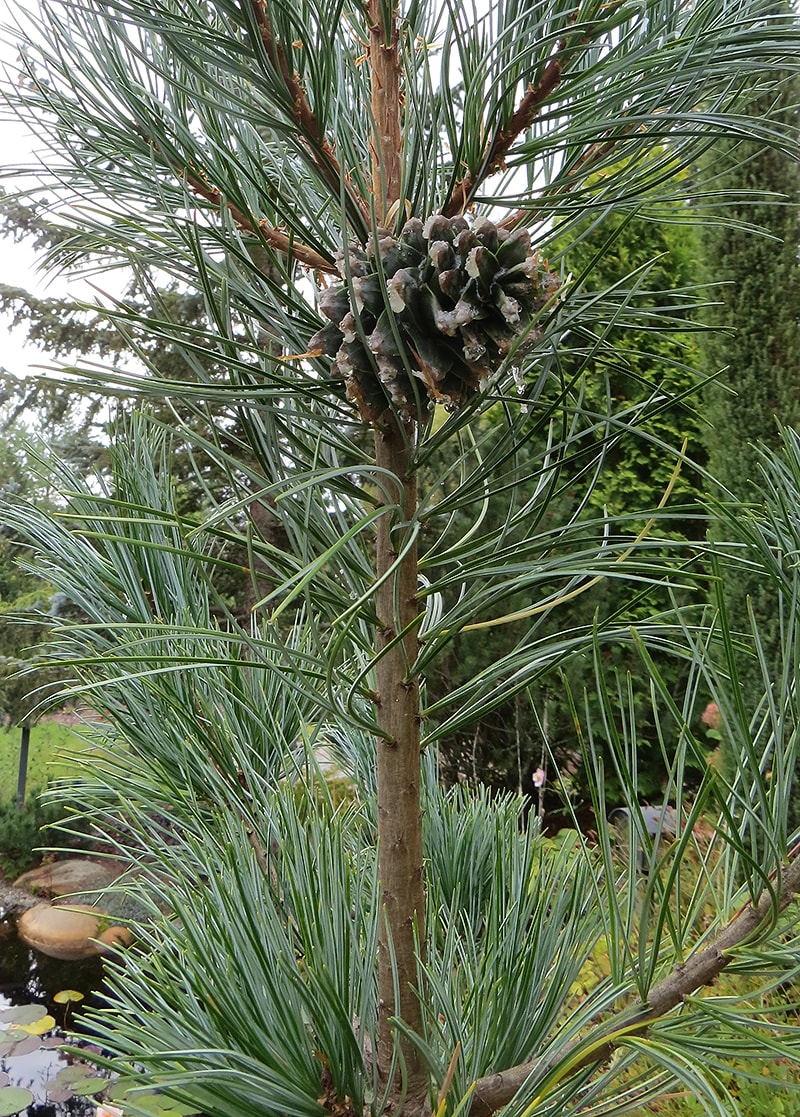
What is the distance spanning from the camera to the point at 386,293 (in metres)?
0.24

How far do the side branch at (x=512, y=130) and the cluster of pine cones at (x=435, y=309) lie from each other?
0.18 ft

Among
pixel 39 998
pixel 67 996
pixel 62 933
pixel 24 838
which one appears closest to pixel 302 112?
pixel 67 996

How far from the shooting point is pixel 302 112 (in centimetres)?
29

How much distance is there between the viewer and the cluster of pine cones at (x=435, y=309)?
0.26 m

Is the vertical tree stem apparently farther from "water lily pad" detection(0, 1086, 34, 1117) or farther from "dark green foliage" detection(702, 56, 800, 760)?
"water lily pad" detection(0, 1086, 34, 1117)

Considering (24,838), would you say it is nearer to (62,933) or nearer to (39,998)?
(62,933)

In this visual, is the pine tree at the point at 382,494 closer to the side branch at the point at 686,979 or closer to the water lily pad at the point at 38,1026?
the side branch at the point at 686,979

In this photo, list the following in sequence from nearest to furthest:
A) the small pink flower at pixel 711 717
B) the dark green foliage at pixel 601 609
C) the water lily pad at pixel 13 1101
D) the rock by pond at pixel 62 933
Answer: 1. the water lily pad at pixel 13 1101
2. the small pink flower at pixel 711 717
3. the dark green foliage at pixel 601 609
4. the rock by pond at pixel 62 933

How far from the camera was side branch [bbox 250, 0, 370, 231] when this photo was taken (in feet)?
0.89

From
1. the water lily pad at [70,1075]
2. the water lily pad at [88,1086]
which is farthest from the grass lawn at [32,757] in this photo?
the water lily pad at [88,1086]

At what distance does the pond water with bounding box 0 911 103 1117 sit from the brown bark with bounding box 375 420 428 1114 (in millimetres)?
1308

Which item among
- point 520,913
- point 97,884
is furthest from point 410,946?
point 97,884

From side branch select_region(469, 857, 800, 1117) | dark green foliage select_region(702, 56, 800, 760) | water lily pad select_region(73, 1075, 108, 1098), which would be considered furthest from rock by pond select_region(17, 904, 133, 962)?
side branch select_region(469, 857, 800, 1117)

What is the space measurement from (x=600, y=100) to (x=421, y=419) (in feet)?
0.50
